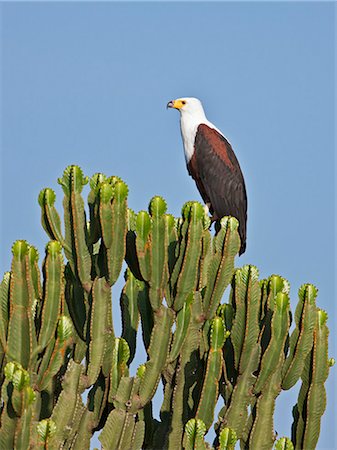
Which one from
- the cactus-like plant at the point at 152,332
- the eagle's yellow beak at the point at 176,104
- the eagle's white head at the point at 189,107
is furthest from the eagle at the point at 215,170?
the cactus-like plant at the point at 152,332

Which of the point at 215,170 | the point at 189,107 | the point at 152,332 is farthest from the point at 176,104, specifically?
the point at 152,332

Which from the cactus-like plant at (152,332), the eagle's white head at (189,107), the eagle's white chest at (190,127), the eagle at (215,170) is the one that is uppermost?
the eagle's white head at (189,107)

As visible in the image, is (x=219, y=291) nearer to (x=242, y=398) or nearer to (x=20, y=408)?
(x=242, y=398)

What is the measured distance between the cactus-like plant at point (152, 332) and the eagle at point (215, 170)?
3.88 metres

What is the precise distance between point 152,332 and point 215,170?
203 inches

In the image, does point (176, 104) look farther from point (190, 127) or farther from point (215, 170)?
point (215, 170)

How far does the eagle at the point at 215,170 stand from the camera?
12922mm

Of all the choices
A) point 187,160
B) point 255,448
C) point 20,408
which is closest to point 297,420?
point 255,448

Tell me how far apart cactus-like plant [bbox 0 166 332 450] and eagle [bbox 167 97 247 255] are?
3879 millimetres

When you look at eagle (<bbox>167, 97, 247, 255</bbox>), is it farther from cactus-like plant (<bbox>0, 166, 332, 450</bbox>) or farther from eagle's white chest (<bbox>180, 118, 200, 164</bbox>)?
cactus-like plant (<bbox>0, 166, 332, 450</bbox>)

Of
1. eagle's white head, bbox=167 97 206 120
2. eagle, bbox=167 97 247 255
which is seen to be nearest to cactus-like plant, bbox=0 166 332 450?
eagle, bbox=167 97 247 255

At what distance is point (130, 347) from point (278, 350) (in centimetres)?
127

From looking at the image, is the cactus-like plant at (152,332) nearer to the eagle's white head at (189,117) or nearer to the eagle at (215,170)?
the eagle at (215,170)

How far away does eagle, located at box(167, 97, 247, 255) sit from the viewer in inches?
509
